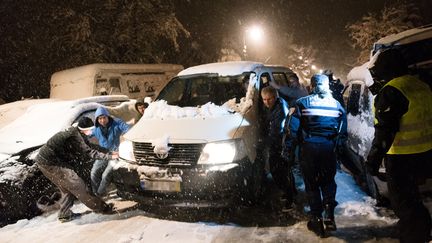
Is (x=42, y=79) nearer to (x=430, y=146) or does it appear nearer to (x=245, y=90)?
(x=245, y=90)

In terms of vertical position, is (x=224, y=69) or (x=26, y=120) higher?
(x=224, y=69)

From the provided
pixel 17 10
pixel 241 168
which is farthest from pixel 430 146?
pixel 17 10

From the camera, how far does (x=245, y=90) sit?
5465 mm

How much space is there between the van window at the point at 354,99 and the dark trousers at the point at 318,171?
1.53 meters

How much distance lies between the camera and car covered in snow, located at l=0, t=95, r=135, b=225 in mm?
5109

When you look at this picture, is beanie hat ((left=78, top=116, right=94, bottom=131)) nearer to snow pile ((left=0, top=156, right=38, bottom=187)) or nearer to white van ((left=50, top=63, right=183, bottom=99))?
snow pile ((left=0, top=156, right=38, bottom=187))

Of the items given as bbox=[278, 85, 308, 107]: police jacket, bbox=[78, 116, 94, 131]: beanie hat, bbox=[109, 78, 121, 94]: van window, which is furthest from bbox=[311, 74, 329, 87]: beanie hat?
bbox=[109, 78, 121, 94]: van window

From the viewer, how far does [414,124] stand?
10.5 feet

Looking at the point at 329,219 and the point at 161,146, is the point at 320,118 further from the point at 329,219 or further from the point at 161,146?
the point at 161,146

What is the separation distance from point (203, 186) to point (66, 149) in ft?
6.97

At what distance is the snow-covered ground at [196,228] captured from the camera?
421 cm

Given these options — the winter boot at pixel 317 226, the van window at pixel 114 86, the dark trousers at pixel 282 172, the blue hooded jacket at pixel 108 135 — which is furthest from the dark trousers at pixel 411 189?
the van window at pixel 114 86

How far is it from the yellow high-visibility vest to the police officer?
3.08 feet

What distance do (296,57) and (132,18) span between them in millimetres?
30250
